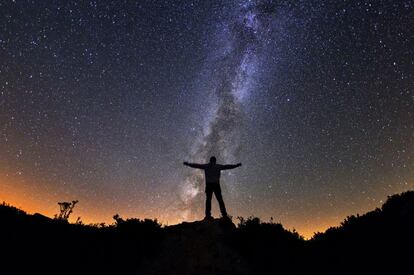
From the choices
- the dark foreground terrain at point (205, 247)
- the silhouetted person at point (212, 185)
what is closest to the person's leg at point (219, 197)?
the silhouetted person at point (212, 185)

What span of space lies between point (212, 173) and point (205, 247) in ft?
8.67

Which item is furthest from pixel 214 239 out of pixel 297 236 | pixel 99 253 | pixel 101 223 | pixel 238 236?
pixel 101 223

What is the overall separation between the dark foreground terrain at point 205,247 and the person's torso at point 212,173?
145 cm

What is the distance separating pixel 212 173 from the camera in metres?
10.7

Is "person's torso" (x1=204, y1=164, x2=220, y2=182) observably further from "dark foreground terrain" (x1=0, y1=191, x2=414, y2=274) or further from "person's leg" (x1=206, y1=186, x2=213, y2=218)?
"dark foreground terrain" (x1=0, y1=191, x2=414, y2=274)

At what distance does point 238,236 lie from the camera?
30.5 ft

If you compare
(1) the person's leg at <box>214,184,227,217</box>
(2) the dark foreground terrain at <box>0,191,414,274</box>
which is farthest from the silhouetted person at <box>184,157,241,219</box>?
(2) the dark foreground terrain at <box>0,191,414,274</box>

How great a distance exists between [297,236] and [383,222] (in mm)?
2429

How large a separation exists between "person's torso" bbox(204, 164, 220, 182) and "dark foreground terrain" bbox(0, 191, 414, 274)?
145 cm

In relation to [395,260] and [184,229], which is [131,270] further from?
[395,260]

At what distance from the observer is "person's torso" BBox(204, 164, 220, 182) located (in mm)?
10672

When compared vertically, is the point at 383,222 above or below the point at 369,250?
above

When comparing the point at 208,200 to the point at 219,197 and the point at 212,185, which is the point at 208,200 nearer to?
the point at 219,197

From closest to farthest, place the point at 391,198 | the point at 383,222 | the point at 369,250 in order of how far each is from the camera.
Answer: the point at 369,250, the point at 383,222, the point at 391,198
